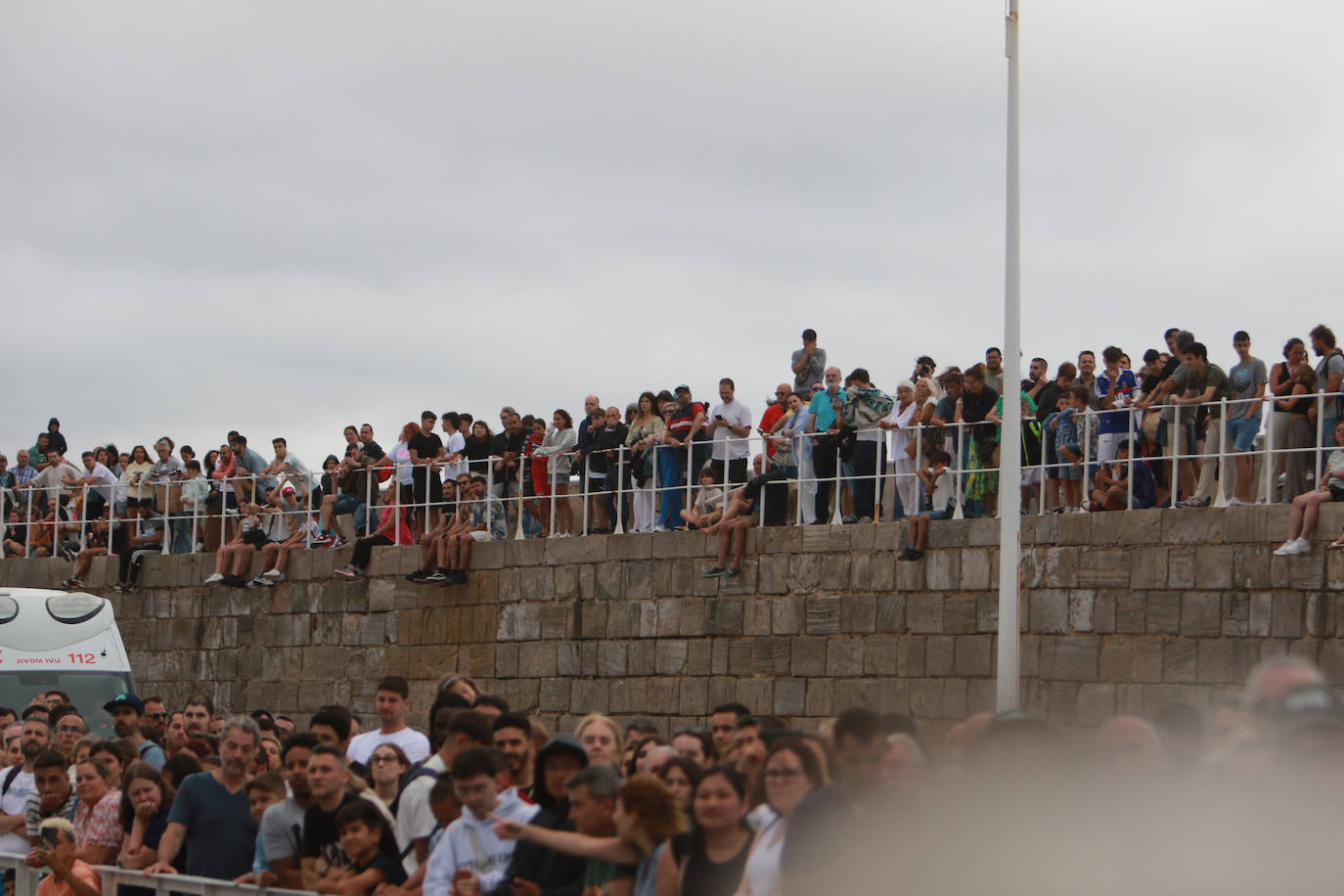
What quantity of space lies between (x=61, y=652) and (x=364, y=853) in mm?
9262

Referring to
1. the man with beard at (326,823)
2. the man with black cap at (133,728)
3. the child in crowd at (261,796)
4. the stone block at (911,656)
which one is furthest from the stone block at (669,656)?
the man with beard at (326,823)

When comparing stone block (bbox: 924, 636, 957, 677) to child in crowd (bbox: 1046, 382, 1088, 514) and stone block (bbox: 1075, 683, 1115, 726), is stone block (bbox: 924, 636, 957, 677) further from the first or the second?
child in crowd (bbox: 1046, 382, 1088, 514)

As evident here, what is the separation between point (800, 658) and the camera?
17.8 meters

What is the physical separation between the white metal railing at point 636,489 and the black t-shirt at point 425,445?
7.2 inches

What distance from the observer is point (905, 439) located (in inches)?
677

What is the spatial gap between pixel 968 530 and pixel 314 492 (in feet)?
33.6

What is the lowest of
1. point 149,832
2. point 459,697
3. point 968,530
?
point 149,832

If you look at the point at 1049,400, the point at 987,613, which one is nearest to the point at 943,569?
the point at 987,613

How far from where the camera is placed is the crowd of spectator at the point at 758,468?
1500 centimetres

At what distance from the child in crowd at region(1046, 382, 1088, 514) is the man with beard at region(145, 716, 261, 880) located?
8.11 metres

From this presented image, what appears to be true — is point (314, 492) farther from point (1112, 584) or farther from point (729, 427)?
point (1112, 584)

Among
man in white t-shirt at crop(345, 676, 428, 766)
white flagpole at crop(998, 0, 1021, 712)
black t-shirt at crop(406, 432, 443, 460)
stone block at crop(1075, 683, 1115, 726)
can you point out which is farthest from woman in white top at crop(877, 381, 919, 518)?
man in white t-shirt at crop(345, 676, 428, 766)

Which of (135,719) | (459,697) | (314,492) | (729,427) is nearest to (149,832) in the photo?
(459,697)

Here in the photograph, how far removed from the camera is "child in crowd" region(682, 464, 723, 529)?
1861 cm
